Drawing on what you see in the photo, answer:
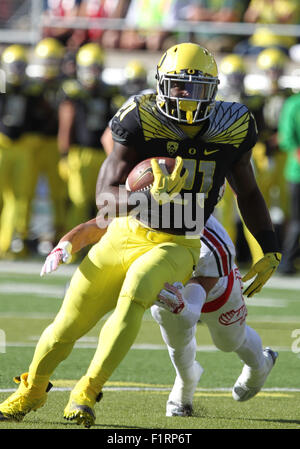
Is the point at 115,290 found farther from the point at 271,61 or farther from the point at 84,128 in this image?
the point at 271,61

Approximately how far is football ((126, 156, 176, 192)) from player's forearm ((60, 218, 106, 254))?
0.82ft

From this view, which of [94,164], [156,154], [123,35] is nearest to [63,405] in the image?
[156,154]

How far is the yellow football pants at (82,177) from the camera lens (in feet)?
35.2

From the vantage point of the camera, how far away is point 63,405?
461cm

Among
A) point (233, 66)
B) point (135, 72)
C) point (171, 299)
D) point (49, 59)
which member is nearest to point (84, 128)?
point (135, 72)

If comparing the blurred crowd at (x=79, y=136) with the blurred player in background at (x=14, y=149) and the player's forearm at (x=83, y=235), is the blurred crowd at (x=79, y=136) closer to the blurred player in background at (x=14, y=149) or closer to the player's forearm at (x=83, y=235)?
the blurred player in background at (x=14, y=149)

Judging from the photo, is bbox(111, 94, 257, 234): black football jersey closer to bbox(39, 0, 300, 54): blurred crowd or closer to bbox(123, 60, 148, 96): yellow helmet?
bbox(123, 60, 148, 96): yellow helmet

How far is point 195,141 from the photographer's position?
433 cm

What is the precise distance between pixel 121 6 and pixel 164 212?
11.5 m

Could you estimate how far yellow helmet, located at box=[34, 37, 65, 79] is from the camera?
11.3 meters

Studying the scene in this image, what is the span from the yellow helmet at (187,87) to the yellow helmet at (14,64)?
6.64 meters

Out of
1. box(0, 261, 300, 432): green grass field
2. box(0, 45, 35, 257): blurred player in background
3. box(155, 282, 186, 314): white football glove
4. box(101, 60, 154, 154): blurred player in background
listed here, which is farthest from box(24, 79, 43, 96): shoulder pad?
box(155, 282, 186, 314): white football glove

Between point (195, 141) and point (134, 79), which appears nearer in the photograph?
point (195, 141)

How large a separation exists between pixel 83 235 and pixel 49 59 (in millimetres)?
7368
